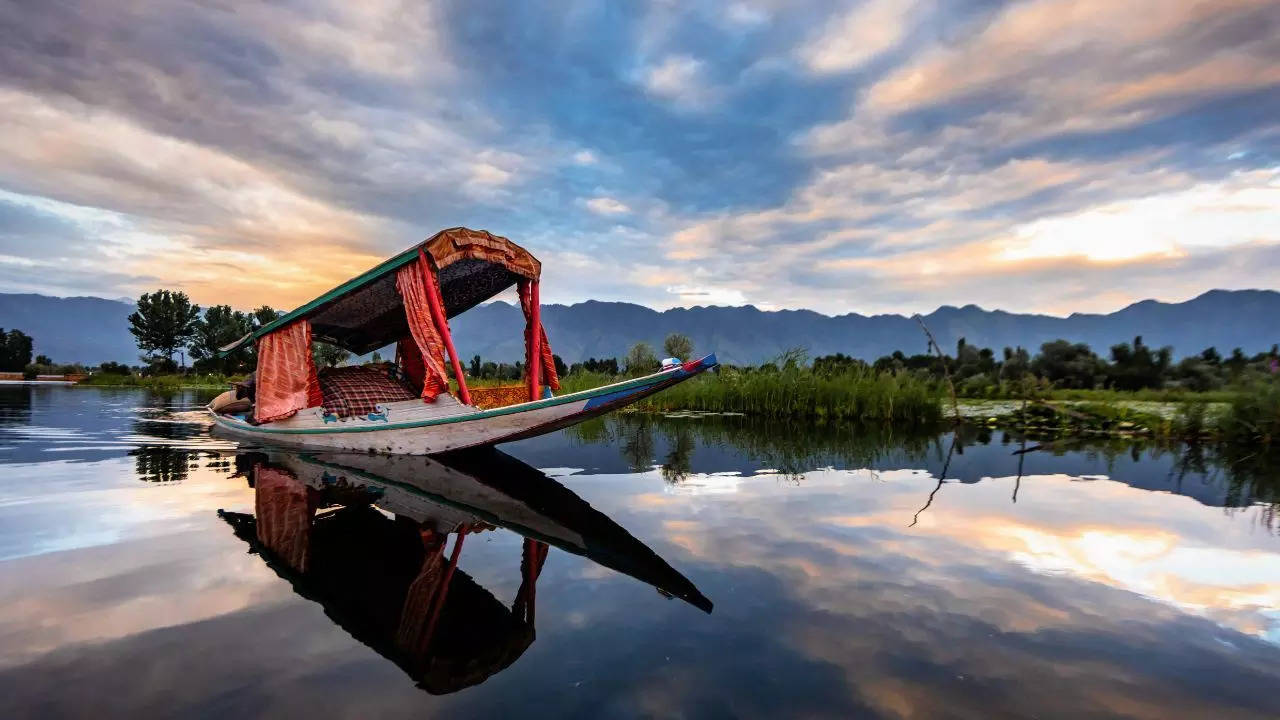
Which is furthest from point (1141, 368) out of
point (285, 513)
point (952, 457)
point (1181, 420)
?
point (285, 513)

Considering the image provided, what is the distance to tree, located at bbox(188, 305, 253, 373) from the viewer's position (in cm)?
4562

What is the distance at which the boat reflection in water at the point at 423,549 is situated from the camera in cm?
295

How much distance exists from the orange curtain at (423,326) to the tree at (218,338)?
44.7m

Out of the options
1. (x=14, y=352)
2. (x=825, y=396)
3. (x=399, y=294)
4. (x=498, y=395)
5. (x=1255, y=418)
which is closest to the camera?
(x=399, y=294)

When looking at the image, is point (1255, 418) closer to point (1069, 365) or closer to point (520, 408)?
point (1069, 365)

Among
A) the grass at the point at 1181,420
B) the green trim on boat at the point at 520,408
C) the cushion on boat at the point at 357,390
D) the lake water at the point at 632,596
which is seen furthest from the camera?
the grass at the point at 1181,420

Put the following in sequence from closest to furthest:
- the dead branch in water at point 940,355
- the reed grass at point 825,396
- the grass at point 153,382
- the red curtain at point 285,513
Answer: the red curtain at point 285,513, the dead branch in water at point 940,355, the reed grass at point 825,396, the grass at point 153,382

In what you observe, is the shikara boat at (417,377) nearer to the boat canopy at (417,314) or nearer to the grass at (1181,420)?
the boat canopy at (417,314)

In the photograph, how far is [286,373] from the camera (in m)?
9.55

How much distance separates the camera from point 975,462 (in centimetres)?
917

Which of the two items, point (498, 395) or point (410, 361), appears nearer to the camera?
point (498, 395)

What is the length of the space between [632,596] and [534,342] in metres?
7.14

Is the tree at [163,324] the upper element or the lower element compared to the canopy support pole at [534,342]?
upper

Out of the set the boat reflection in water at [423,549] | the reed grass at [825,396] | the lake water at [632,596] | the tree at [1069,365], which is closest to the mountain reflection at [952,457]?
the lake water at [632,596]
